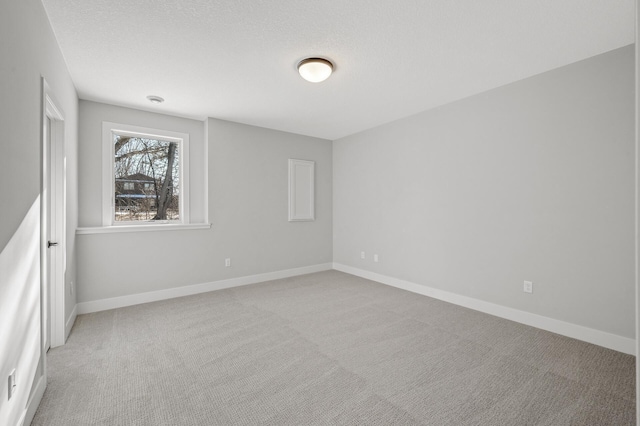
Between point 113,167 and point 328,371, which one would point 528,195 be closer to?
point 328,371

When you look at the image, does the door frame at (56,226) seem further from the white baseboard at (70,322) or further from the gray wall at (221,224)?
the gray wall at (221,224)

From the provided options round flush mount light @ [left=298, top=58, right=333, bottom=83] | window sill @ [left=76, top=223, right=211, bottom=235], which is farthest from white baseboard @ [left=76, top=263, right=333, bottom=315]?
round flush mount light @ [left=298, top=58, right=333, bottom=83]

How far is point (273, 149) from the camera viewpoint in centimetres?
503

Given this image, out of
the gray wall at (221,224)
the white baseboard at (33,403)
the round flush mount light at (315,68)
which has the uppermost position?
the round flush mount light at (315,68)

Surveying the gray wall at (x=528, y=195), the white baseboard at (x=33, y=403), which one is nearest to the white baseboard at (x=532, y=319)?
the gray wall at (x=528, y=195)

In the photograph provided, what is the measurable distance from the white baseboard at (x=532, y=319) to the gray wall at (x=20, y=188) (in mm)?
4019

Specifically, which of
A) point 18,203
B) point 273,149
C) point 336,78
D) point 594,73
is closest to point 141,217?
point 273,149

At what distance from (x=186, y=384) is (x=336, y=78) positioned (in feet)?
10.0

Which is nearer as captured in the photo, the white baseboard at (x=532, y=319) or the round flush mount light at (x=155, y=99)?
the white baseboard at (x=532, y=319)

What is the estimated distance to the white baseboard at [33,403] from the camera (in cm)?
158

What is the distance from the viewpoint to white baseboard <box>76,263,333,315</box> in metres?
3.51

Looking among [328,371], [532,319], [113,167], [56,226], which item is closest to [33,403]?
[56,226]

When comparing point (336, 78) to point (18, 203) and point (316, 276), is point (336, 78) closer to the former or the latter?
point (18, 203)

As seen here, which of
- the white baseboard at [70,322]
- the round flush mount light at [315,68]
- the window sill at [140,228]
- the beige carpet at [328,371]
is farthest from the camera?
the window sill at [140,228]
